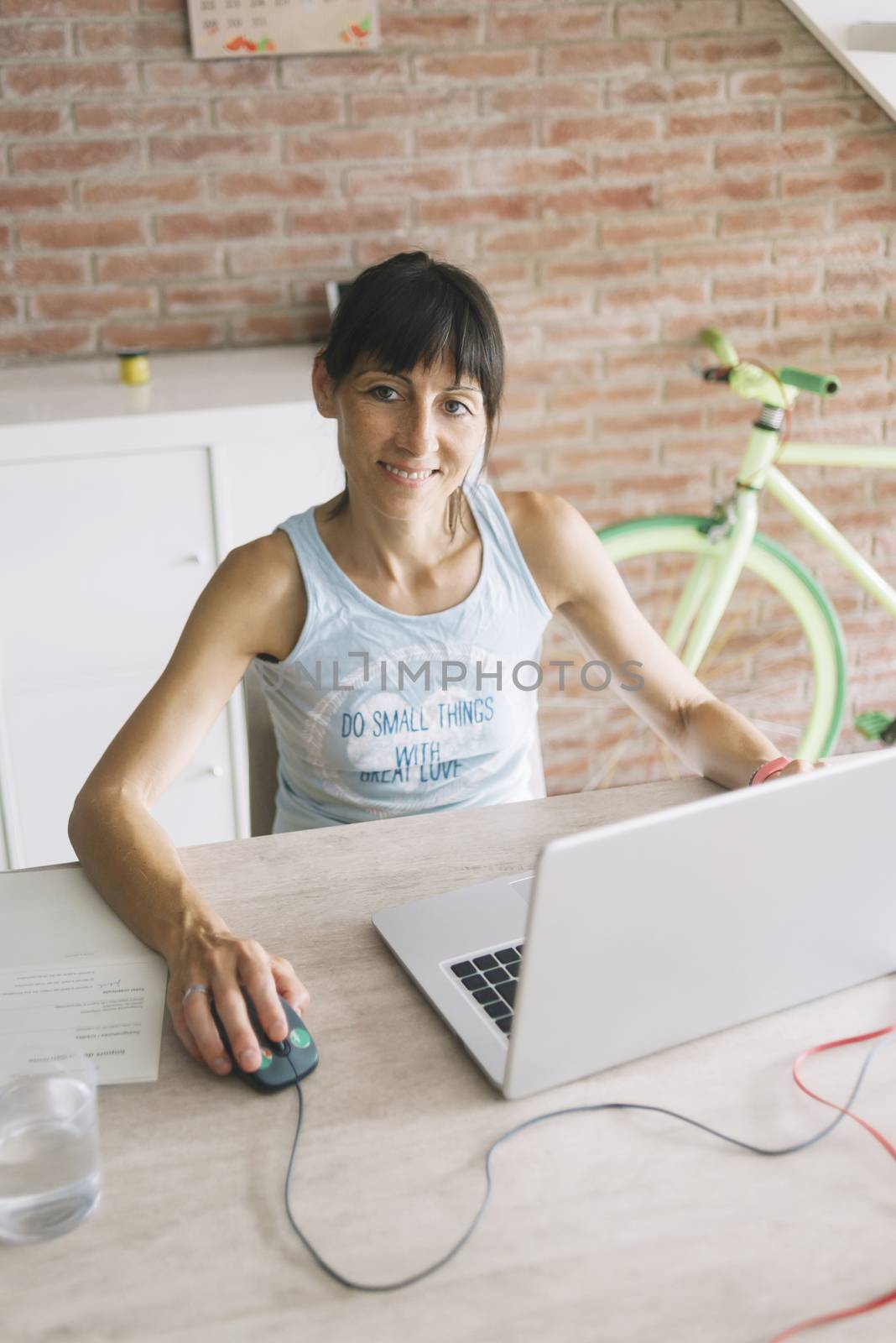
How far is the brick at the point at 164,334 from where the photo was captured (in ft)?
8.82

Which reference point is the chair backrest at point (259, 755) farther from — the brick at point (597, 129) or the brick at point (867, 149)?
the brick at point (867, 149)

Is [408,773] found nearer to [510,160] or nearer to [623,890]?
[623,890]

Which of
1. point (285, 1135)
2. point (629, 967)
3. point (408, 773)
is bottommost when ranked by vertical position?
point (408, 773)

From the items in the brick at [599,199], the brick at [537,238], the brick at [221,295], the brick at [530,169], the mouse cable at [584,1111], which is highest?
the brick at [530,169]

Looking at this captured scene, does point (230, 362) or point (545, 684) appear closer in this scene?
→ point (230, 362)

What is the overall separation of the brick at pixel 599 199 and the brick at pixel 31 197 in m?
1.00

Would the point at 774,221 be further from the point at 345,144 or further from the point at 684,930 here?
the point at 684,930

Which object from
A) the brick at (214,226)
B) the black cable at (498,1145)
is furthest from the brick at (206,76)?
the black cable at (498,1145)

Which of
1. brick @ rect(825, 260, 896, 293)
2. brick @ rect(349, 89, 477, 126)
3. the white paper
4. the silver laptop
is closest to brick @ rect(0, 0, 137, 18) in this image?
brick @ rect(349, 89, 477, 126)

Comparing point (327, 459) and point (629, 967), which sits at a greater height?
point (629, 967)

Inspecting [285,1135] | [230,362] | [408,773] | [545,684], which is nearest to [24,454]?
[230,362]

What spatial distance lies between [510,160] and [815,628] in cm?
124

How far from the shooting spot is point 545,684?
120 inches

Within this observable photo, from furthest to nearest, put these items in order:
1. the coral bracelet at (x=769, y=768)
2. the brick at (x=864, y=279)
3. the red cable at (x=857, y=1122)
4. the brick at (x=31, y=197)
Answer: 1. the brick at (x=864, y=279)
2. the brick at (x=31, y=197)
3. the coral bracelet at (x=769, y=768)
4. the red cable at (x=857, y=1122)
